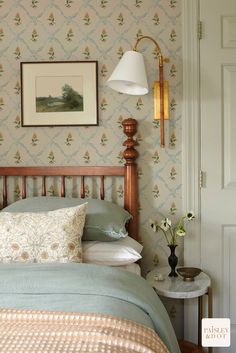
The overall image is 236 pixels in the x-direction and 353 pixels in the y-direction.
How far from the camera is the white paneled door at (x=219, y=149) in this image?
2367 mm

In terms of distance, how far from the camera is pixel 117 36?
2393mm

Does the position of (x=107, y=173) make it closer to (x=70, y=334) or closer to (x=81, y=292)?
(x=81, y=292)

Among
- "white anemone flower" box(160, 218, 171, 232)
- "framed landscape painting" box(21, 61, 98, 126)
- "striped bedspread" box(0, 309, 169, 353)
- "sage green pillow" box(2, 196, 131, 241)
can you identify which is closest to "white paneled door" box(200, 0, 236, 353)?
"white anemone flower" box(160, 218, 171, 232)

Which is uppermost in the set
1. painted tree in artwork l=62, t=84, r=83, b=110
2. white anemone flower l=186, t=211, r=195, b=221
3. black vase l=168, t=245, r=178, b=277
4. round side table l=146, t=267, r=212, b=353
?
painted tree in artwork l=62, t=84, r=83, b=110

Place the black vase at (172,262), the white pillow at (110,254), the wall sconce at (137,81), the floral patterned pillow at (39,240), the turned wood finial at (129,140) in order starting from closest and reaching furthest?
1. the floral patterned pillow at (39,240)
2. the white pillow at (110,254)
3. the wall sconce at (137,81)
4. the black vase at (172,262)
5. the turned wood finial at (129,140)

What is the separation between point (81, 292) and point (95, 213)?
76cm

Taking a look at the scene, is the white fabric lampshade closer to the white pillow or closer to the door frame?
the door frame

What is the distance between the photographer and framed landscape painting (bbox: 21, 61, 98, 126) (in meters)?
2.40

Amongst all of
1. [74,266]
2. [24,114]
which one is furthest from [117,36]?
[74,266]

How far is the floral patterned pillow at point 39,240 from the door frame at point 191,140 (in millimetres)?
834

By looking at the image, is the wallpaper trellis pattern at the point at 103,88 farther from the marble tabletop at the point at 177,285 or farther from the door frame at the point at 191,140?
the marble tabletop at the point at 177,285

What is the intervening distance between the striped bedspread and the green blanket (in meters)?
0.08

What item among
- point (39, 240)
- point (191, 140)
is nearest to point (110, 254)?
point (39, 240)

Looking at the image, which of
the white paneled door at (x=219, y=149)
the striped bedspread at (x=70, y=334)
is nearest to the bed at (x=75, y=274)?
the striped bedspread at (x=70, y=334)
